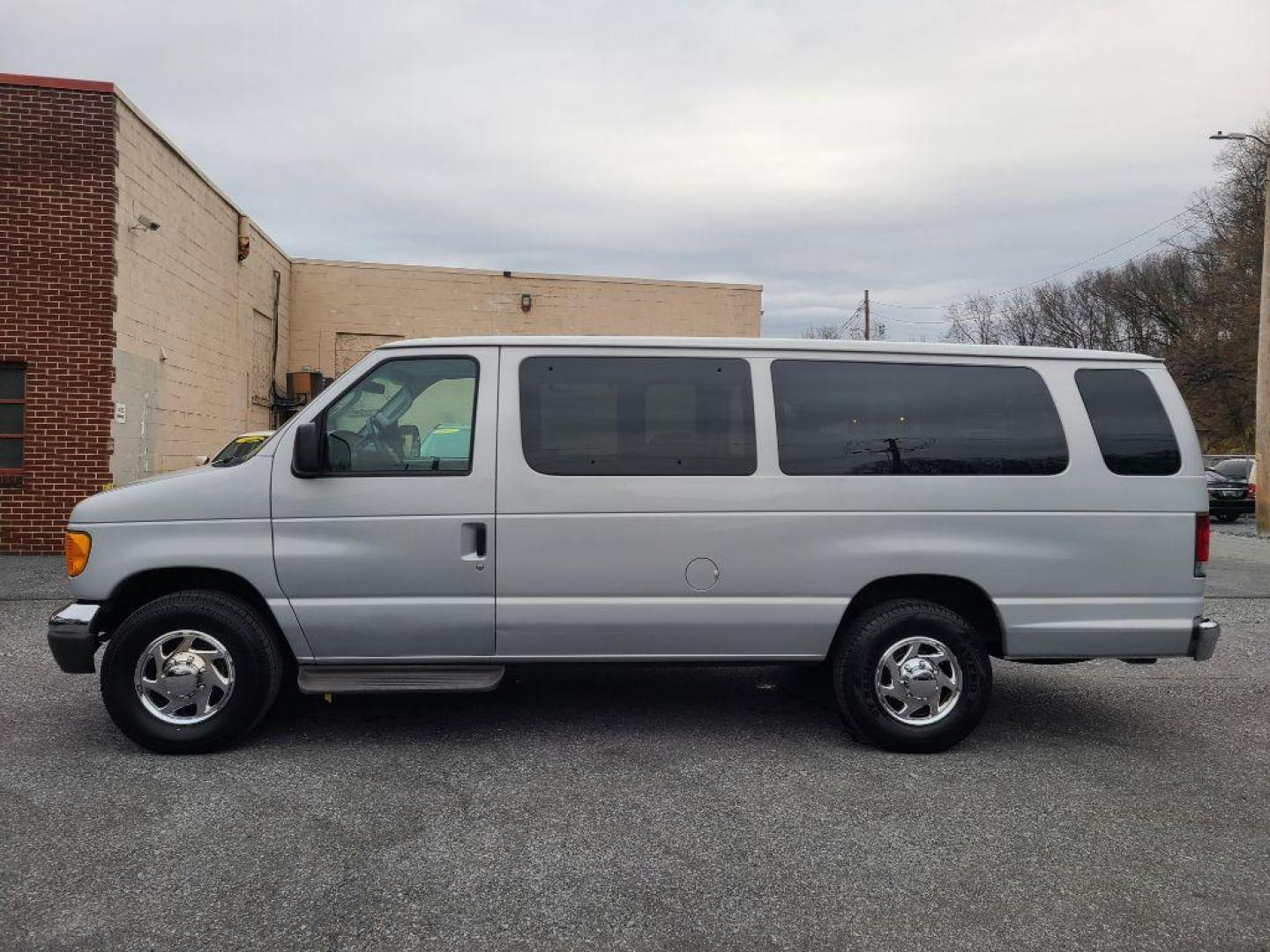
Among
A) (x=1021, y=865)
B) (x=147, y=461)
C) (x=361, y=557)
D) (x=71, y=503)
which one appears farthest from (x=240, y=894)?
(x=147, y=461)

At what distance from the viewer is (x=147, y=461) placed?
1348 cm

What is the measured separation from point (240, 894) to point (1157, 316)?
59.8 m

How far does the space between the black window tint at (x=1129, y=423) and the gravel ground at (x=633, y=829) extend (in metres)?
1.53

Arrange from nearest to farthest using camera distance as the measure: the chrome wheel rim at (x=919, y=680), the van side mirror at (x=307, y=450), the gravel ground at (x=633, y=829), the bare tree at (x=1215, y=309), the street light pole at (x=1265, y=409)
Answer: the gravel ground at (x=633, y=829) < the van side mirror at (x=307, y=450) < the chrome wheel rim at (x=919, y=680) < the street light pole at (x=1265, y=409) < the bare tree at (x=1215, y=309)

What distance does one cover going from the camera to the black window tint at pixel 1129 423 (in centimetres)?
484

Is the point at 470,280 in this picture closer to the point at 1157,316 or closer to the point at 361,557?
the point at 361,557

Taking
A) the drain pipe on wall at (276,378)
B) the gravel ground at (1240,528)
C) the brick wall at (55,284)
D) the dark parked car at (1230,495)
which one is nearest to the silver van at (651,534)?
the brick wall at (55,284)

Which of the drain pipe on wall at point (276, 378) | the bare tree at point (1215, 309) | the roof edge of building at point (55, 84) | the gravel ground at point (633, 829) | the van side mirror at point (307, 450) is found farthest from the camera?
the bare tree at point (1215, 309)

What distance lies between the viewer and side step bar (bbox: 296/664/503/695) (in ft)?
15.1

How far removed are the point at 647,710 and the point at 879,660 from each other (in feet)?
4.96

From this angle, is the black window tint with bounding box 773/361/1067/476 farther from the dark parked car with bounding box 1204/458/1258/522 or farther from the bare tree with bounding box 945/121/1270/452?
the bare tree with bounding box 945/121/1270/452

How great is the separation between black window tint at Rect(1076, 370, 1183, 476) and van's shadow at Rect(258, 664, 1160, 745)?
5.08 ft

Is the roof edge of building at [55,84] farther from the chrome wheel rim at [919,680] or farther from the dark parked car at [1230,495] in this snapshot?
the dark parked car at [1230,495]

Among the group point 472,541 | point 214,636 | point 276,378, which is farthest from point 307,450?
point 276,378
